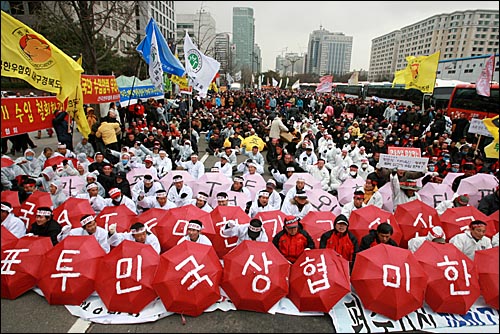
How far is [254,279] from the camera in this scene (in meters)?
4.20

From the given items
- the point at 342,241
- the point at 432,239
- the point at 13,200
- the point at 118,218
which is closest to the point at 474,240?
the point at 432,239

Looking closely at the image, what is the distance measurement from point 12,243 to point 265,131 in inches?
475

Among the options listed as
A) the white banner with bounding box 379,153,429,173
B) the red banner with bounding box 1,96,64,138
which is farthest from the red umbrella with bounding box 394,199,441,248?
the red banner with bounding box 1,96,64,138

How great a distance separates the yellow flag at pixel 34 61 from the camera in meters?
6.15

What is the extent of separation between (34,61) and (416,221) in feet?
26.1

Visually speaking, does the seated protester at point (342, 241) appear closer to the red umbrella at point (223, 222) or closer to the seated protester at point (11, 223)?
→ the red umbrella at point (223, 222)

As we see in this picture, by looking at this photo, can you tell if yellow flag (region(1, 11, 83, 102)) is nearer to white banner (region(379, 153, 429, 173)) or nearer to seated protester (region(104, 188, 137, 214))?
seated protester (region(104, 188, 137, 214))

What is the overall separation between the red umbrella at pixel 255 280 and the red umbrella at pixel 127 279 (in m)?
0.98

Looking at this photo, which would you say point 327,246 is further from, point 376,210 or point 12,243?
point 12,243

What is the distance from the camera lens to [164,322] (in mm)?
4047

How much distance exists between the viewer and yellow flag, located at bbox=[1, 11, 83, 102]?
6148mm

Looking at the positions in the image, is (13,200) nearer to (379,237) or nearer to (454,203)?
(379,237)

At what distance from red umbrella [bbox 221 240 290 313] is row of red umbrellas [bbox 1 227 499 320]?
1 centimetres

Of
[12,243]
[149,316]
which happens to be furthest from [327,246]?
[12,243]
